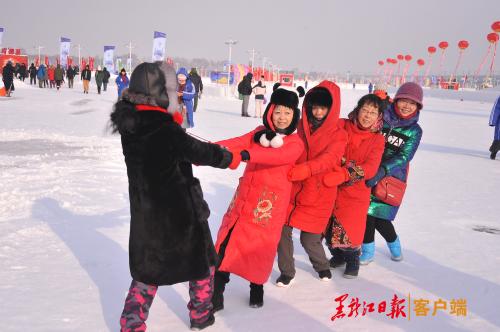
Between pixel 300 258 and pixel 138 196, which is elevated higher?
pixel 138 196

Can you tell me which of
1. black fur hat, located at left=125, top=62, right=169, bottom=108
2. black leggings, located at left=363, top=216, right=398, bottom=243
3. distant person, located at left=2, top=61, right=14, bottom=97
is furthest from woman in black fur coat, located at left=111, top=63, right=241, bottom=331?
distant person, located at left=2, top=61, right=14, bottom=97

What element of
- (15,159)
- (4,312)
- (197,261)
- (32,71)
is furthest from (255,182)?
(32,71)

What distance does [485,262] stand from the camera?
3945mm

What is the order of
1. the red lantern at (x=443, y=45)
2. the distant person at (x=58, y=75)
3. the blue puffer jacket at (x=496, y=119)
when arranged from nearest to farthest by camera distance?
the blue puffer jacket at (x=496, y=119), the distant person at (x=58, y=75), the red lantern at (x=443, y=45)

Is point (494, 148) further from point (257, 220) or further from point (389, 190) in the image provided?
point (257, 220)

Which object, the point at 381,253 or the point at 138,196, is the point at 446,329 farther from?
the point at 138,196

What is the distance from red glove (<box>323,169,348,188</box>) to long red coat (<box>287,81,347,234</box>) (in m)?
0.05

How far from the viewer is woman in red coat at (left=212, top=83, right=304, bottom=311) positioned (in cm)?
282

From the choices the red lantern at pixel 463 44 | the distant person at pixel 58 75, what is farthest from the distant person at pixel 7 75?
the red lantern at pixel 463 44

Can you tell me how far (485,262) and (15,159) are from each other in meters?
6.64

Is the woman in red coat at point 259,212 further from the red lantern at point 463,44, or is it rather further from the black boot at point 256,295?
the red lantern at point 463,44

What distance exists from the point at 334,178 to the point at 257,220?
643 millimetres

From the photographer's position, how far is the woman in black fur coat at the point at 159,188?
6.95 feet

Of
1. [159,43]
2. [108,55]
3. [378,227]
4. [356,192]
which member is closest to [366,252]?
[378,227]
